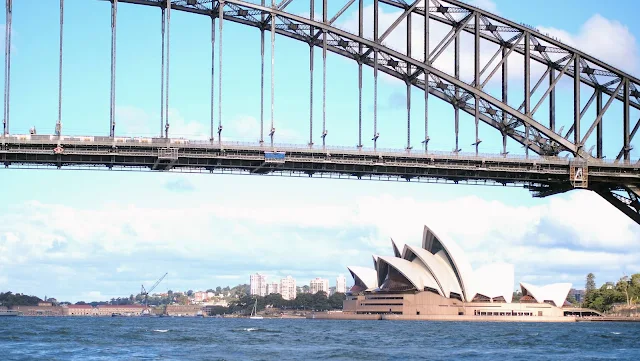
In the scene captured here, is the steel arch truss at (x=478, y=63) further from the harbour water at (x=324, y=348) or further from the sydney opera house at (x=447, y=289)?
the sydney opera house at (x=447, y=289)

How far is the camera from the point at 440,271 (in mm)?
138250

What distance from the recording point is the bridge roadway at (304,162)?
6094cm

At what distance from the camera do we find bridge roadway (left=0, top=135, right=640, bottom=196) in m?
60.9

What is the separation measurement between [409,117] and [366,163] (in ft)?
17.6

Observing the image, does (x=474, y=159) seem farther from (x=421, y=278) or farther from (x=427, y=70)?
(x=421, y=278)

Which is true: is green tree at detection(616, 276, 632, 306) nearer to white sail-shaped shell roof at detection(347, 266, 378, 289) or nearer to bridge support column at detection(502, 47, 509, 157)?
white sail-shaped shell roof at detection(347, 266, 378, 289)

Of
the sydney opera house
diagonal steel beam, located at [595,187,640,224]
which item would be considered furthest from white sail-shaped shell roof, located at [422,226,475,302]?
diagonal steel beam, located at [595,187,640,224]

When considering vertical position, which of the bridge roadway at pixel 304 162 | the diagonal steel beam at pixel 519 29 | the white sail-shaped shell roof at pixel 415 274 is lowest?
the white sail-shaped shell roof at pixel 415 274

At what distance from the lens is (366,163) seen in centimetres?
6669

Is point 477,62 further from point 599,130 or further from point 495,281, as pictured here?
point 495,281

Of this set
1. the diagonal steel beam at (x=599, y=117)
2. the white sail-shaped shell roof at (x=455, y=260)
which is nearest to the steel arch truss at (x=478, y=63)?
the diagonal steel beam at (x=599, y=117)

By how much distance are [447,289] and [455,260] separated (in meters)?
4.52

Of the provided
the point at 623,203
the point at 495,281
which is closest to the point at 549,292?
the point at 495,281

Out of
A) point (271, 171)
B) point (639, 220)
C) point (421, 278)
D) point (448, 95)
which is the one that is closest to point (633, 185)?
point (639, 220)
